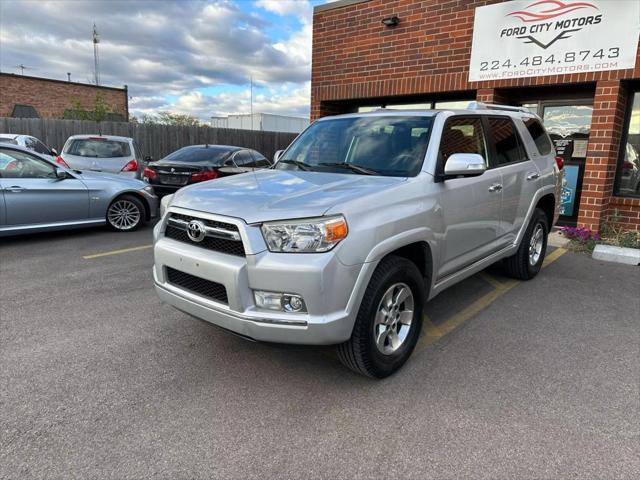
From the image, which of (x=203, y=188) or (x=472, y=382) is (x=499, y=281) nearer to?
(x=472, y=382)

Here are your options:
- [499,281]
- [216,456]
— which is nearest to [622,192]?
[499,281]

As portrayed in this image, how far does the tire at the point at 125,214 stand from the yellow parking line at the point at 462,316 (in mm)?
5973

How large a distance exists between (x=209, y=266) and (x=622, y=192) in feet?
26.4

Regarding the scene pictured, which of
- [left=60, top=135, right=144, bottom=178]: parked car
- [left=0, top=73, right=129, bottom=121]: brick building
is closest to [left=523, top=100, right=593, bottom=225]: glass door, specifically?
[left=60, top=135, right=144, bottom=178]: parked car

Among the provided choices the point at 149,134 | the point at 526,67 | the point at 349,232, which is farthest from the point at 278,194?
the point at 149,134

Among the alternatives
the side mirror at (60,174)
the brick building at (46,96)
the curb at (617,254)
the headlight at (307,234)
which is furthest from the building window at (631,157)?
the brick building at (46,96)

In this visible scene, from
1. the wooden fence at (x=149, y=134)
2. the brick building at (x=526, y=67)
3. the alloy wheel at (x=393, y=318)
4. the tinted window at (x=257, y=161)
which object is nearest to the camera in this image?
the alloy wheel at (x=393, y=318)

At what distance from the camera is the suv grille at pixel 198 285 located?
2996mm

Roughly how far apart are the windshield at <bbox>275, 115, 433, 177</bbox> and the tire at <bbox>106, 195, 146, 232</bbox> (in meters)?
4.85

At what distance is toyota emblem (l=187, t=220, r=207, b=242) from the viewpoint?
10.2ft

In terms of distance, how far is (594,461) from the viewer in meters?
2.53

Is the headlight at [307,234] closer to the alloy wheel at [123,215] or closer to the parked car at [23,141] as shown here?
the alloy wheel at [123,215]

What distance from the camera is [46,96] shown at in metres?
31.0

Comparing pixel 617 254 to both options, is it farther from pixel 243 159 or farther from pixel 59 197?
pixel 59 197
